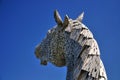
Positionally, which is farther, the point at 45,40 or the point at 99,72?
the point at 45,40

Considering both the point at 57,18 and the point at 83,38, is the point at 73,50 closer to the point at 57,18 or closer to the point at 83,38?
the point at 83,38

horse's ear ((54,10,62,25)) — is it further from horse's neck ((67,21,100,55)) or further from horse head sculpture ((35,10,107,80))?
horse's neck ((67,21,100,55))

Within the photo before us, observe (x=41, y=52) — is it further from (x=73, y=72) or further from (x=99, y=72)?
(x=99, y=72)

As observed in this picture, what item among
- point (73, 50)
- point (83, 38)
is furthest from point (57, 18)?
point (83, 38)

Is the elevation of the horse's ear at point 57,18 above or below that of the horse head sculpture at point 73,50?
above

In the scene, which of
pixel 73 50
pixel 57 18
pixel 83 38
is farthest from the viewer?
pixel 57 18

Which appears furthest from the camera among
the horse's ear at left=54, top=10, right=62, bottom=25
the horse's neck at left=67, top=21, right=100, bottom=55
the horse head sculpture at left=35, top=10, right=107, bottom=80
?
the horse's ear at left=54, top=10, right=62, bottom=25

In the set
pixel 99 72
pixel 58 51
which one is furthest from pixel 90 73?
pixel 58 51

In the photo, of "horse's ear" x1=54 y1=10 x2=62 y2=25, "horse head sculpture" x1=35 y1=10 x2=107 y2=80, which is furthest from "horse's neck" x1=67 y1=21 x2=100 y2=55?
"horse's ear" x1=54 y1=10 x2=62 y2=25

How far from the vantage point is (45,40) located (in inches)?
308

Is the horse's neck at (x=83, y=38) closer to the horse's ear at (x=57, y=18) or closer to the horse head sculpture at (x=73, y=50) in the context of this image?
the horse head sculpture at (x=73, y=50)

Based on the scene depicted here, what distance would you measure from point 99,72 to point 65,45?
4.46 ft

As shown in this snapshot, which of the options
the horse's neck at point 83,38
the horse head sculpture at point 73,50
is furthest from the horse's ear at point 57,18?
the horse's neck at point 83,38

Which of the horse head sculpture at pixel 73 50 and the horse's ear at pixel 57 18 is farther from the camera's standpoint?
the horse's ear at pixel 57 18
